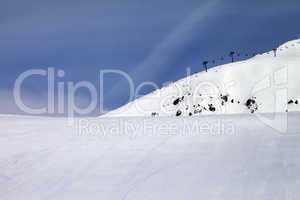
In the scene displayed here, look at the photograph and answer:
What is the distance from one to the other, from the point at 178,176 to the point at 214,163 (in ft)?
3.10

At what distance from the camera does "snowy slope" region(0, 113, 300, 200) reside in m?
7.43

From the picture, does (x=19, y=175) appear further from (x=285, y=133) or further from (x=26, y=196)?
(x=285, y=133)

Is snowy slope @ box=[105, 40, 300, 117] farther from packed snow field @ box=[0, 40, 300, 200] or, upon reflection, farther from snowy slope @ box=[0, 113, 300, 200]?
snowy slope @ box=[0, 113, 300, 200]

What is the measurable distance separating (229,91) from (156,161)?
129 metres

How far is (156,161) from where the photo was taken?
29.5 feet

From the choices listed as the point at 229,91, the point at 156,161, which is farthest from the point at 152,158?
the point at 229,91

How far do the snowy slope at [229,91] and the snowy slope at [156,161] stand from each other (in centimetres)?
11191

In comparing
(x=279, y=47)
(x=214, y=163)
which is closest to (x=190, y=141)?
(x=214, y=163)

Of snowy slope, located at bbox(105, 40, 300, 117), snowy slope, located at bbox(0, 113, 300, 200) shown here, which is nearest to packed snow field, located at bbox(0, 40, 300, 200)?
snowy slope, located at bbox(0, 113, 300, 200)

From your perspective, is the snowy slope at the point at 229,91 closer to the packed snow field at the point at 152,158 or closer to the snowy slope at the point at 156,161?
the packed snow field at the point at 152,158

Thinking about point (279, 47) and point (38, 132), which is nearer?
point (38, 132)

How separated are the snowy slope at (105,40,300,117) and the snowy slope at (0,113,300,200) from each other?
11191cm

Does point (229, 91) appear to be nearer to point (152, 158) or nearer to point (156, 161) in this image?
point (152, 158)

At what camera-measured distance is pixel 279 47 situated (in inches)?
6801
